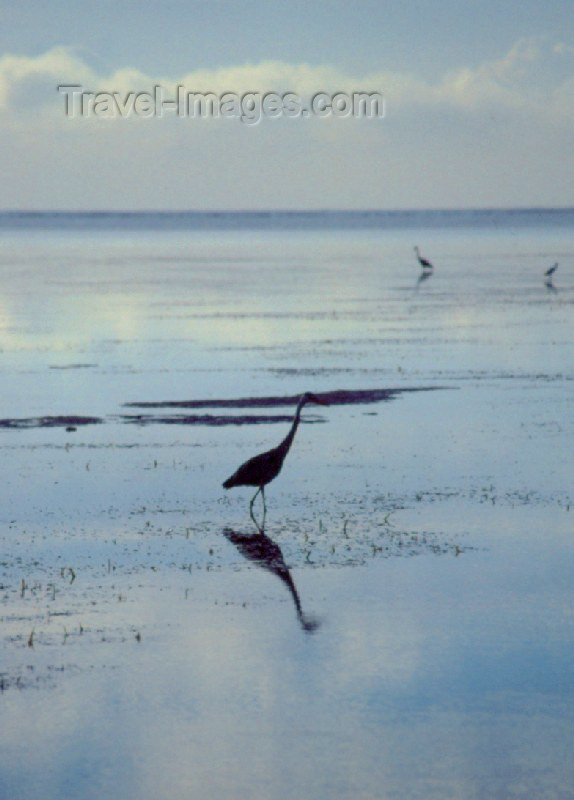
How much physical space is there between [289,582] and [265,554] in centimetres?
86

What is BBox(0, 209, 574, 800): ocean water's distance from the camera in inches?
319

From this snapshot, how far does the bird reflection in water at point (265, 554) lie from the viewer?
1128 cm

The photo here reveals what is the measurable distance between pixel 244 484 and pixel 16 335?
809 inches

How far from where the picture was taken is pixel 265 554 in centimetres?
1236

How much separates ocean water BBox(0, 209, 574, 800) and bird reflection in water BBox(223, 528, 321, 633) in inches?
1.3

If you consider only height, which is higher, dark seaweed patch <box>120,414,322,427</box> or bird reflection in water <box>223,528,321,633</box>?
dark seaweed patch <box>120,414,322,427</box>

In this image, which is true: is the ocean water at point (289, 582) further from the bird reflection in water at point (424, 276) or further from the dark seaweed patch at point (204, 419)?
the bird reflection in water at point (424, 276)

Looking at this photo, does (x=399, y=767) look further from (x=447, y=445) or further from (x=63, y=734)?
(x=447, y=445)

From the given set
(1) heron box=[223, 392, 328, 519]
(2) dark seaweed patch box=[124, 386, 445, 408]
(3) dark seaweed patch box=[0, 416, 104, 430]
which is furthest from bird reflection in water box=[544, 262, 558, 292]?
(1) heron box=[223, 392, 328, 519]

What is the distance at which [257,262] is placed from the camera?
254ft

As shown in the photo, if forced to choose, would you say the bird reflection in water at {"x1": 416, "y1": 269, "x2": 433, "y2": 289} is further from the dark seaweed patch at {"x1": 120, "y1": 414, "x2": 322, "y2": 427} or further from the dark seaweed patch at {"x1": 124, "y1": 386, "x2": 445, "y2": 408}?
the dark seaweed patch at {"x1": 120, "y1": 414, "x2": 322, "y2": 427}

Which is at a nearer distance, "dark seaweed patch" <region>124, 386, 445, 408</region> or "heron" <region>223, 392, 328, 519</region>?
"heron" <region>223, 392, 328, 519</region>

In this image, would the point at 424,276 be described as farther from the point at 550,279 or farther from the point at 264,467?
the point at 264,467

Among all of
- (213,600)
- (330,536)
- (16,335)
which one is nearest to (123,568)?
(213,600)
